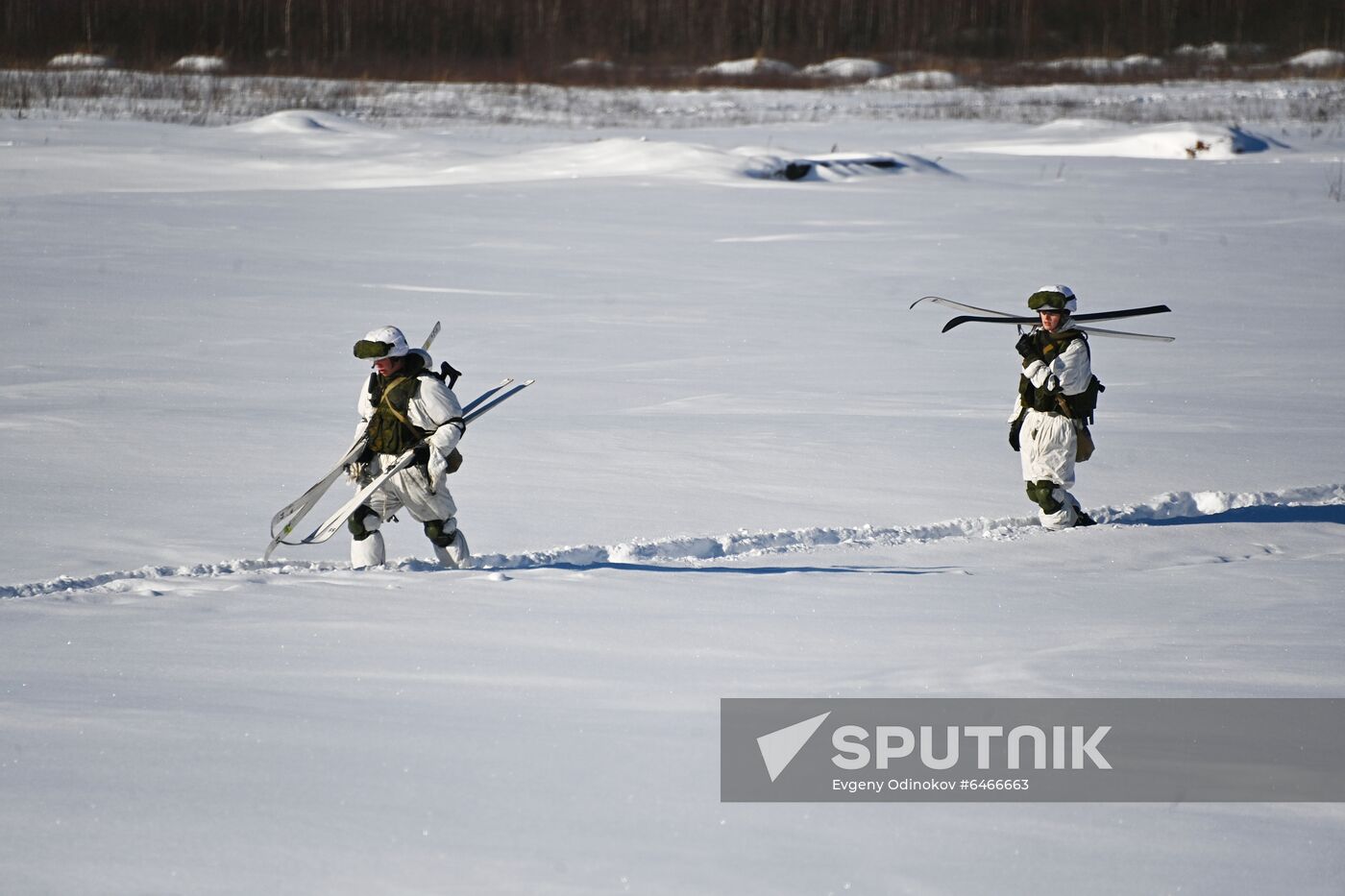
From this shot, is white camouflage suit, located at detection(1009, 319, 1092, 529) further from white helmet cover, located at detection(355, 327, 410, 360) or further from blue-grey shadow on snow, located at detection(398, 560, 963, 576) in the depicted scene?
white helmet cover, located at detection(355, 327, 410, 360)

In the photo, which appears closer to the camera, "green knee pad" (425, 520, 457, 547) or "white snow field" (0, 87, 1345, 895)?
"white snow field" (0, 87, 1345, 895)

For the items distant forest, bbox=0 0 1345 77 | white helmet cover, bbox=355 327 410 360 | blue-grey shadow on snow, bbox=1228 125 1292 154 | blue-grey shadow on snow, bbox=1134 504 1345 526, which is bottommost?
blue-grey shadow on snow, bbox=1134 504 1345 526

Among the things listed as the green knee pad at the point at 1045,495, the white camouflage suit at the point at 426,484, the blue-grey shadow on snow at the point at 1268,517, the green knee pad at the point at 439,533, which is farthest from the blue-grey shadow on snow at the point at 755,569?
the blue-grey shadow on snow at the point at 1268,517

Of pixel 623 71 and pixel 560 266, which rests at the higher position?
pixel 623 71

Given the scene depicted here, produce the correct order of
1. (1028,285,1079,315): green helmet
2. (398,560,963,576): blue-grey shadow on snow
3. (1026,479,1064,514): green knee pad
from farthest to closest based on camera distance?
1. (1026,479,1064,514): green knee pad
2. (1028,285,1079,315): green helmet
3. (398,560,963,576): blue-grey shadow on snow

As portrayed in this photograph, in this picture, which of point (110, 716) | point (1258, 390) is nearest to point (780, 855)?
point (110, 716)

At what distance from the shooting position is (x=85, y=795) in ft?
13.6

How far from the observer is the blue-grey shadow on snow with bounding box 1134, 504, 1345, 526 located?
891cm

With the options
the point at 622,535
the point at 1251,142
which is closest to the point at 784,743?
the point at 622,535

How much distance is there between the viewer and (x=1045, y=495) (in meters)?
8.56

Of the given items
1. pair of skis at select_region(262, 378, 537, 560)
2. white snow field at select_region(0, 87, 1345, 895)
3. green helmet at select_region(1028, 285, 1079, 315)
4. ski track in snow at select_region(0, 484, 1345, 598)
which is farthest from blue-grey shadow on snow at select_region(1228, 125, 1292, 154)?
pair of skis at select_region(262, 378, 537, 560)

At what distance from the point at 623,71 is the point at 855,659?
49.7 meters

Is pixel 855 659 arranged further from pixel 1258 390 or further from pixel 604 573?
pixel 1258 390

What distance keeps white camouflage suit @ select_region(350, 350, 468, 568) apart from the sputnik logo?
2768 millimetres
